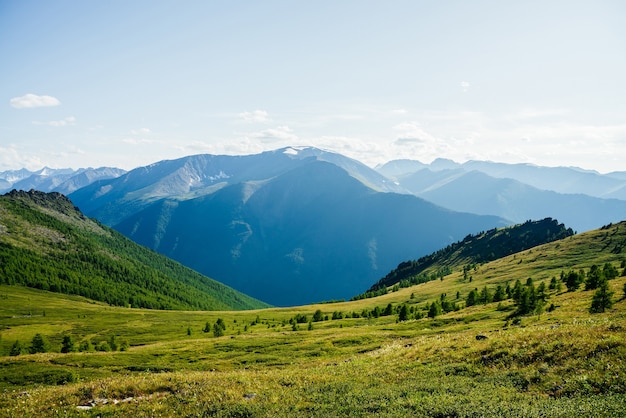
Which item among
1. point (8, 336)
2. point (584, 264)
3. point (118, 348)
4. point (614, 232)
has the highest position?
point (614, 232)

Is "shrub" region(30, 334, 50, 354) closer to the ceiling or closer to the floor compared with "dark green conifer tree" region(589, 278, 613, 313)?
closer to the floor

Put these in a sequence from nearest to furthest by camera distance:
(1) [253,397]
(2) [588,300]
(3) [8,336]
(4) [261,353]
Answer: (1) [253,397] < (2) [588,300] < (4) [261,353] < (3) [8,336]

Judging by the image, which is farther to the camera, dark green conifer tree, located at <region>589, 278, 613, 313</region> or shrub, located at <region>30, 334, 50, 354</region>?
shrub, located at <region>30, 334, 50, 354</region>

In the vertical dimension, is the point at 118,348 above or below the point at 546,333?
below

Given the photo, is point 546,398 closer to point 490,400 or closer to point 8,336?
point 490,400

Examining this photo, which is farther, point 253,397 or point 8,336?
point 8,336

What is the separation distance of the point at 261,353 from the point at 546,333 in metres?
45.7

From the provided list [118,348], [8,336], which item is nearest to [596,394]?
[118,348]

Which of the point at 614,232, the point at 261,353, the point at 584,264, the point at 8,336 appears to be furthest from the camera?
the point at 614,232

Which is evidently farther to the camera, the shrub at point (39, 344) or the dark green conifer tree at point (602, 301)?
the shrub at point (39, 344)

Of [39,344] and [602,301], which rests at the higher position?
[602,301]

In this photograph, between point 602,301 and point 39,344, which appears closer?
point 602,301

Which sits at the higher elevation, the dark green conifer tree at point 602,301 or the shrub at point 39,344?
the dark green conifer tree at point 602,301

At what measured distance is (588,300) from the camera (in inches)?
2322
